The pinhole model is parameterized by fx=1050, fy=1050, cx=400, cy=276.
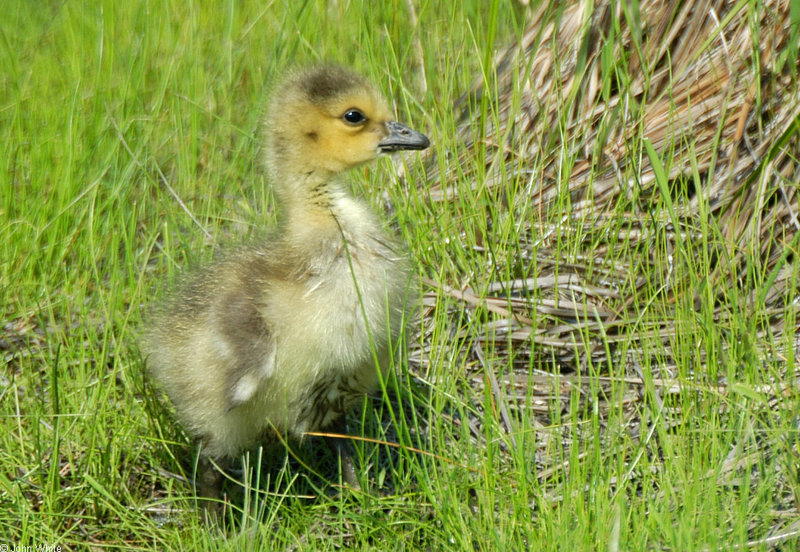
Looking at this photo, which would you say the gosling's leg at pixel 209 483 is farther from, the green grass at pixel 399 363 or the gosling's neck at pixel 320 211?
the gosling's neck at pixel 320 211

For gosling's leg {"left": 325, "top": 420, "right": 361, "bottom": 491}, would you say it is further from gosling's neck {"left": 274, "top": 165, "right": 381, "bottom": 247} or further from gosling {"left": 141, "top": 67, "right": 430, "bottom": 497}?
gosling's neck {"left": 274, "top": 165, "right": 381, "bottom": 247}

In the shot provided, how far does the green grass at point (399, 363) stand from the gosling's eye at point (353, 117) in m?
0.59

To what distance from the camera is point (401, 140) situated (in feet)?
10.1

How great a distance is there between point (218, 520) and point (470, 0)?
207cm

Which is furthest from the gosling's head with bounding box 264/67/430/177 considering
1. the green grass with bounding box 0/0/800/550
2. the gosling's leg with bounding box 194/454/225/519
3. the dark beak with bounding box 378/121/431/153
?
the gosling's leg with bounding box 194/454/225/519

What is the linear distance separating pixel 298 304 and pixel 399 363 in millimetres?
593

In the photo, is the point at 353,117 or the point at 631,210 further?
the point at 631,210

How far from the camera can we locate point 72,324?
3.58m

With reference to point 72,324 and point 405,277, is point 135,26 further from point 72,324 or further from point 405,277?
point 405,277

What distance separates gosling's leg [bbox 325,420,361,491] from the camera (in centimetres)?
318

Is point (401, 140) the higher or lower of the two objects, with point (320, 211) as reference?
higher

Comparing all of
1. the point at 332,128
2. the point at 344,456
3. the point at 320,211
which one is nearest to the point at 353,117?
the point at 332,128

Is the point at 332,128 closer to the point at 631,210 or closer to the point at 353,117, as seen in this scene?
the point at 353,117

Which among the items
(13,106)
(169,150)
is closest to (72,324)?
(169,150)
